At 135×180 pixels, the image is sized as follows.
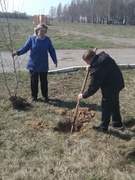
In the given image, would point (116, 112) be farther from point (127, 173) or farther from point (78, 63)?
point (78, 63)

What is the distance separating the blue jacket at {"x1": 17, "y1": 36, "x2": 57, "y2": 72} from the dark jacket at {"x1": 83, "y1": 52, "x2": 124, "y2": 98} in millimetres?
1841

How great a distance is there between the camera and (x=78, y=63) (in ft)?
34.4

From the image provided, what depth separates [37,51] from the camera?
5828 mm

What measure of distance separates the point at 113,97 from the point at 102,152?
0.91m

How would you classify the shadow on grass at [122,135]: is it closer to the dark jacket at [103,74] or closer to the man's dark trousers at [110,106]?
the man's dark trousers at [110,106]

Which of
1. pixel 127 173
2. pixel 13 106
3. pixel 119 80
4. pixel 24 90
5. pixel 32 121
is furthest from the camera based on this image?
pixel 24 90

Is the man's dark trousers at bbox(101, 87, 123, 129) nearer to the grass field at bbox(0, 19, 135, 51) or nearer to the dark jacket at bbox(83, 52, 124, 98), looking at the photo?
the dark jacket at bbox(83, 52, 124, 98)

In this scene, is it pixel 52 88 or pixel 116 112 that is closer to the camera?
pixel 116 112

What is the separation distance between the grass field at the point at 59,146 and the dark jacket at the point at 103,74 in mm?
821

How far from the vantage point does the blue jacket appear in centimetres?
576

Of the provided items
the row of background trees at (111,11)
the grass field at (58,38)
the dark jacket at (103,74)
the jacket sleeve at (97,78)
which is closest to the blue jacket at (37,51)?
the grass field at (58,38)

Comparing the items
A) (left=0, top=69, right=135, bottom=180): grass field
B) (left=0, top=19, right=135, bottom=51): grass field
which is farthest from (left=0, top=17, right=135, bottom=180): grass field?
(left=0, top=19, right=135, bottom=51): grass field

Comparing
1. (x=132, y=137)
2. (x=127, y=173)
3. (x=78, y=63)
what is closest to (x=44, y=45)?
(x=132, y=137)

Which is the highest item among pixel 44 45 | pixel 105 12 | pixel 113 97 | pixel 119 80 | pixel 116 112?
pixel 105 12
